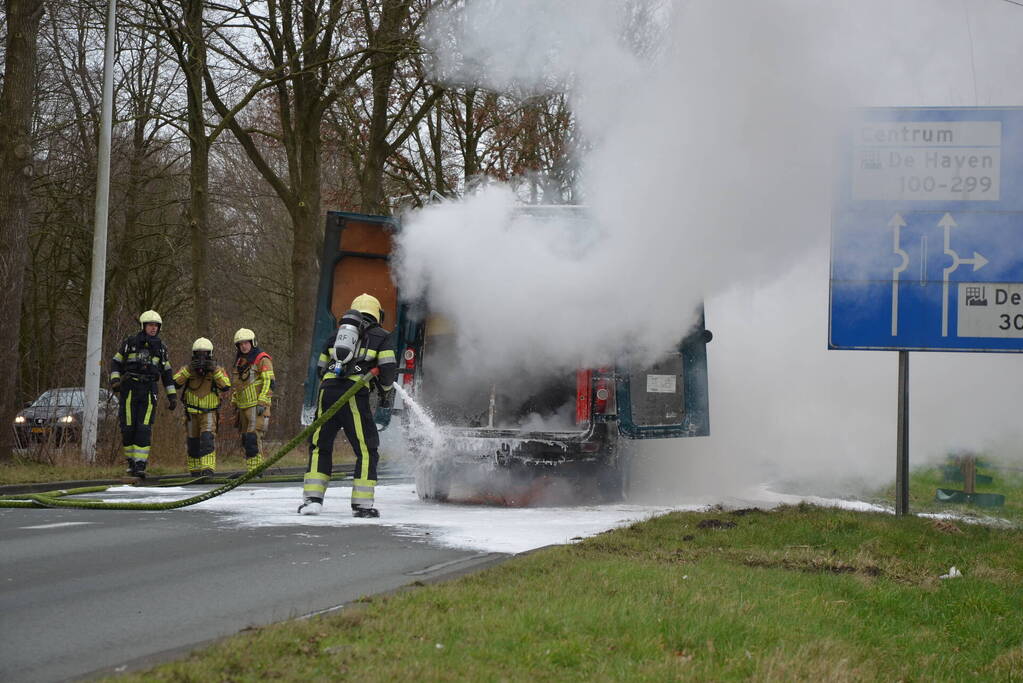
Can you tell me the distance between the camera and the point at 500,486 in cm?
1119

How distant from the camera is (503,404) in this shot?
39.5 feet

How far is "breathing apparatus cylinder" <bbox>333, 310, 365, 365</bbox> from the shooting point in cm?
1021

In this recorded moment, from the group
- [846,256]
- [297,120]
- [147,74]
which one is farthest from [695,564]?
[147,74]

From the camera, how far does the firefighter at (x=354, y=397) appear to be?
10.2 m

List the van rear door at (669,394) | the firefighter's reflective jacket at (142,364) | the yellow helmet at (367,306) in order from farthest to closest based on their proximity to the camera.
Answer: the firefighter's reflective jacket at (142,364) → the van rear door at (669,394) → the yellow helmet at (367,306)

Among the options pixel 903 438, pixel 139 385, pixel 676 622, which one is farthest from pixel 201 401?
pixel 676 622

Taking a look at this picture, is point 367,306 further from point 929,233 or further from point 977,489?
point 977,489

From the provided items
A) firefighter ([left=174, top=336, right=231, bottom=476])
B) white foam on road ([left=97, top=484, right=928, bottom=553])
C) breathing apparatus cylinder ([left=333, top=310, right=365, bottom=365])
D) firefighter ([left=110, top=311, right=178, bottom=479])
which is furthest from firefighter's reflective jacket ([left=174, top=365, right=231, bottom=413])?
breathing apparatus cylinder ([left=333, top=310, right=365, bottom=365])

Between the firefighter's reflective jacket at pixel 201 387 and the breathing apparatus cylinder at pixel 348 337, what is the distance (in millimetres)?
4478

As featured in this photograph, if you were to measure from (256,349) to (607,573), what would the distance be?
869 centimetres

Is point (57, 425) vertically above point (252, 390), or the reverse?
point (252, 390)

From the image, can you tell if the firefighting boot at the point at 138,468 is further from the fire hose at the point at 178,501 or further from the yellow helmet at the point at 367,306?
the yellow helmet at the point at 367,306

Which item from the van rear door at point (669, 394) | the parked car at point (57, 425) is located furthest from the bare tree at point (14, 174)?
the van rear door at point (669, 394)

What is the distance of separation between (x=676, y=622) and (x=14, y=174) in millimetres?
12443
